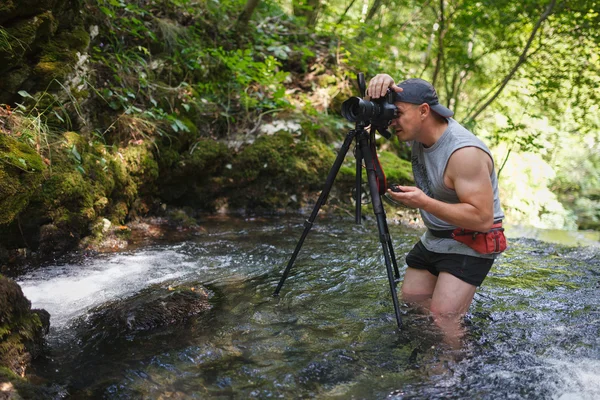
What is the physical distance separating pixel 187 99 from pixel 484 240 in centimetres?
487

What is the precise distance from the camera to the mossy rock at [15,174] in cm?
323

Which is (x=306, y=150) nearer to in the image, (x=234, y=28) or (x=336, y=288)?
(x=234, y=28)

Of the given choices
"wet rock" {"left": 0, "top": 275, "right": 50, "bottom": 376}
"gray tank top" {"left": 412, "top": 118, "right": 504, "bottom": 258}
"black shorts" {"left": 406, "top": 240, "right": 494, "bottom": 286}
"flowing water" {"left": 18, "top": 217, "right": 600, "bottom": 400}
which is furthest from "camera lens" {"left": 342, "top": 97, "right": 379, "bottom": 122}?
"wet rock" {"left": 0, "top": 275, "right": 50, "bottom": 376}

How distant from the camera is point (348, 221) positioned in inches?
269

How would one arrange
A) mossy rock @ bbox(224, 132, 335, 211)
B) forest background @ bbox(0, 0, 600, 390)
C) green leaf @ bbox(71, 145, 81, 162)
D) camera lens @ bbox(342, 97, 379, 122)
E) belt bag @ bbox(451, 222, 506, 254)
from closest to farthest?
1. camera lens @ bbox(342, 97, 379, 122)
2. belt bag @ bbox(451, 222, 506, 254)
3. forest background @ bbox(0, 0, 600, 390)
4. green leaf @ bbox(71, 145, 81, 162)
5. mossy rock @ bbox(224, 132, 335, 211)

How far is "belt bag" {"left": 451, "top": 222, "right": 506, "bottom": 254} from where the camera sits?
9.11 ft

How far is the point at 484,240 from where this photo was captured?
2783 millimetres

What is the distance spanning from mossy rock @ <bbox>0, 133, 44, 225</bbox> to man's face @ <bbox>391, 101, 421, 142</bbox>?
8.78ft

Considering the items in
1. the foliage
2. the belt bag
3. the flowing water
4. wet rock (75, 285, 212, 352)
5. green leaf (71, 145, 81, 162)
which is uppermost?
the foliage

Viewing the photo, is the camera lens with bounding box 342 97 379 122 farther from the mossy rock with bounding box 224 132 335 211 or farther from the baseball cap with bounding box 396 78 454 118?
the mossy rock with bounding box 224 132 335 211

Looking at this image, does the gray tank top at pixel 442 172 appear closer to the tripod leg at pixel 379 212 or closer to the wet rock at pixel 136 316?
the tripod leg at pixel 379 212

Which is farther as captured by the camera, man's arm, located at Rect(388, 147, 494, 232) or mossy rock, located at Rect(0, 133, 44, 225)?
mossy rock, located at Rect(0, 133, 44, 225)

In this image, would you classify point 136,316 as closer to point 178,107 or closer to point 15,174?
point 15,174

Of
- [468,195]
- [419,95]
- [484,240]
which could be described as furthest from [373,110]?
[484,240]
